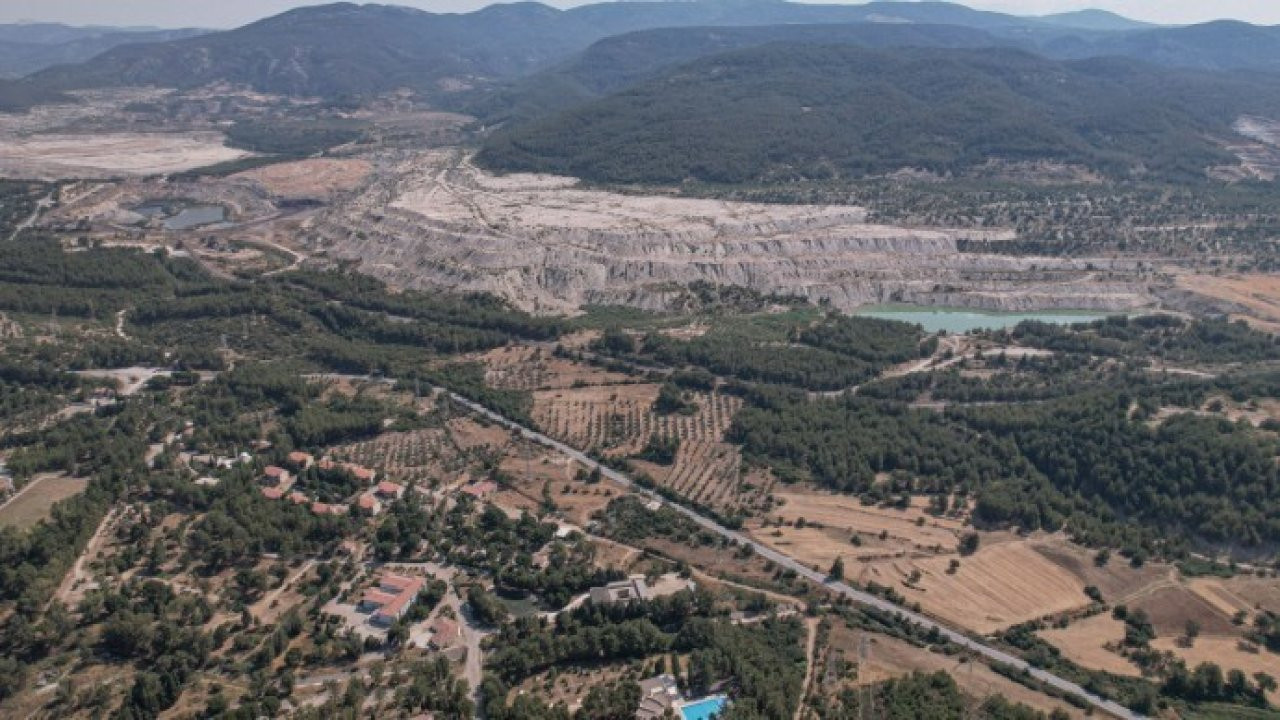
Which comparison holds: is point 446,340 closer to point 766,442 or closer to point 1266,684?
point 766,442

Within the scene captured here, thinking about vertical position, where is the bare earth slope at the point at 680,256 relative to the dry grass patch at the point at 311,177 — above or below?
below

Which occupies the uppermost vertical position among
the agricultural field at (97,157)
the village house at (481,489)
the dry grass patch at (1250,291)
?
the agricultural field at (97,157)

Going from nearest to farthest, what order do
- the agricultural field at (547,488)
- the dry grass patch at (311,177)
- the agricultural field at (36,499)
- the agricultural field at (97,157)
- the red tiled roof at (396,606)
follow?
the red tiled roof at (396,606) → the agricultural field at (36,499) → the agricultural field at (547,488) → the dry grass patch at (311,177) → the agricultural field at (97,157)

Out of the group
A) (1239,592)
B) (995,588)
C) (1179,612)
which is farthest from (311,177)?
(1239,592)

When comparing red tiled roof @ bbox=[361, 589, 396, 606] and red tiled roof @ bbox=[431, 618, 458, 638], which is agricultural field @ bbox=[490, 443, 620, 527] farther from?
red tiled roof @ bbox=[431, 618, 458, 638]

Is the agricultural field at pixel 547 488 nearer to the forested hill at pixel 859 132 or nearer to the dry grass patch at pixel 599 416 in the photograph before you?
the dry grass patch at pixel 599 416

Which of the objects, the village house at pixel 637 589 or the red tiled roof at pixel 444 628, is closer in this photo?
the red tiled roof at pixel 444 628

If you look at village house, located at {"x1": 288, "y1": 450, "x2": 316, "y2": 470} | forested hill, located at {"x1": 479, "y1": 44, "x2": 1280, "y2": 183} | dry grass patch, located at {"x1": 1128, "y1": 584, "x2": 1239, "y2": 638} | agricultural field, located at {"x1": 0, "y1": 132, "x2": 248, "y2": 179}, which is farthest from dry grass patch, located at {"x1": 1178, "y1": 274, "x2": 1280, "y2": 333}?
agricultural field, located at {"x1": 0, "y1": 132, "x2": 248, "y2": 179}

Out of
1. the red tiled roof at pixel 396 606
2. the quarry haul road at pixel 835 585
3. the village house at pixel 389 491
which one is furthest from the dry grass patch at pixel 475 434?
the red tiled roof at pixel 396 606
